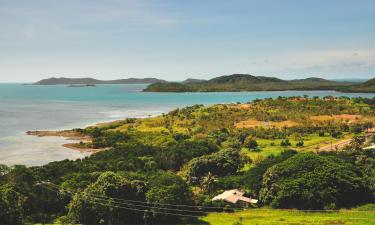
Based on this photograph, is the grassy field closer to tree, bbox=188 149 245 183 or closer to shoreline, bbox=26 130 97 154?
tree, bbox=188 149 245 183

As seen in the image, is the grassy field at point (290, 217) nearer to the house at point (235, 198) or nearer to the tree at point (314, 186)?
the house at point (235, 198)

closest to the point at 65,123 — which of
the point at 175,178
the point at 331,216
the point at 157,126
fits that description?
the point at 157,126

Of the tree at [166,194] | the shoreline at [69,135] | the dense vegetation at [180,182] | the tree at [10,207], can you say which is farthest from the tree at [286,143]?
the tree at [10,207]

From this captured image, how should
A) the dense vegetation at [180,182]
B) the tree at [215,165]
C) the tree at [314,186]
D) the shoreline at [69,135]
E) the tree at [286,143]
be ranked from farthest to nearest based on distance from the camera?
1. the shoreline at [69,135]
2. the tree at [286,143]
3. the tree at [215,165]
4. the tree at [314,186]
5. the dense vegetation at [180,182]

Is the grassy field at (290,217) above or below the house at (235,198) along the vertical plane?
below

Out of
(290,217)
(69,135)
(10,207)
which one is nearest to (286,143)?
(290,217)

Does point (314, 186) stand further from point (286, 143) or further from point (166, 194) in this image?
point (286, 143)

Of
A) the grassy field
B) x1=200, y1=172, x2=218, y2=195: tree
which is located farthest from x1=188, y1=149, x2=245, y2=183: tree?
the grassy field
